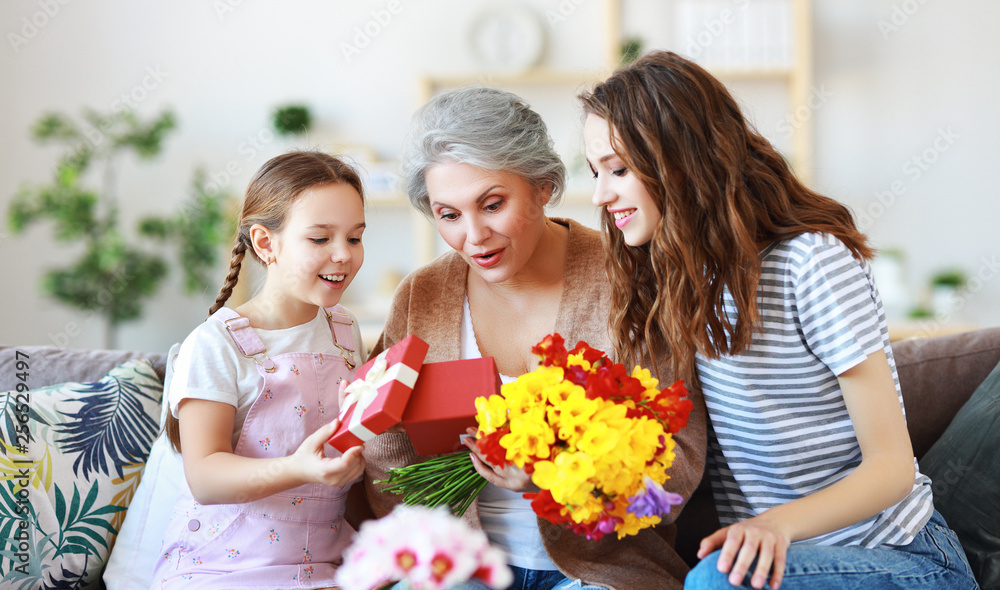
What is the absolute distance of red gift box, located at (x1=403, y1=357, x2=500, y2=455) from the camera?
1165mm

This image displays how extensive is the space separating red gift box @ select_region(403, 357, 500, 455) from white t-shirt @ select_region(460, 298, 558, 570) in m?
0.32

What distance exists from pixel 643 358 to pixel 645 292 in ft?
0.43

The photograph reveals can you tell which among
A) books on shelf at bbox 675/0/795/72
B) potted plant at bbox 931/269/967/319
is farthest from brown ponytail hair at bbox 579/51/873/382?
potted plant at bbox 931/269/967/319

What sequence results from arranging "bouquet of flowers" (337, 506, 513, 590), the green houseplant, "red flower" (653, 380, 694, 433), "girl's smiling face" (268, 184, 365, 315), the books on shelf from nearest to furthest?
"bouquet of flowers" (337, 506, 513, 590) → "red flower" (653, 380, 694, 433) → "girl's smiling face" (268, 184, 365, 315) → the green houseplant → the books on shelf

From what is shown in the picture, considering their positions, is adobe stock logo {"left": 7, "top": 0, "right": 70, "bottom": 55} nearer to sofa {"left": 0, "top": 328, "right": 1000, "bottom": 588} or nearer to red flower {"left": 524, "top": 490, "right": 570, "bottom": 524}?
sofa {"left": 0, "top": 328, "right": 1000, "bottom": 588}

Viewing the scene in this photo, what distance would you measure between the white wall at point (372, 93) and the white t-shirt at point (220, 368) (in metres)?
2.60

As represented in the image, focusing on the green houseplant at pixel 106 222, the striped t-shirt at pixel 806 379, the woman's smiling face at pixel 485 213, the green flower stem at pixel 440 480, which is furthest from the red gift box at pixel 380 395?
the green houseplant at pixel 106 222

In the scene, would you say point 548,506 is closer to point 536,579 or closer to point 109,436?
point 536,579

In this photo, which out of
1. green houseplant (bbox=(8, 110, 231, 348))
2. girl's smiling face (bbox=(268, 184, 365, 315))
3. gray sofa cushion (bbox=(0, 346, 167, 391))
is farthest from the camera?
green houseplant (bbox=(8, 110, 231, 348))

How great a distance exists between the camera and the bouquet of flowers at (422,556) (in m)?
0.74

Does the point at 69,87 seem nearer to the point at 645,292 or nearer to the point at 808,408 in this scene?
the point at 645,292

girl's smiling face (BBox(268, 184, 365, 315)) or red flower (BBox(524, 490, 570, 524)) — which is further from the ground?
girl's smiling face (BBox(268, 184, 365, 315))

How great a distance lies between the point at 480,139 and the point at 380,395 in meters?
0.58

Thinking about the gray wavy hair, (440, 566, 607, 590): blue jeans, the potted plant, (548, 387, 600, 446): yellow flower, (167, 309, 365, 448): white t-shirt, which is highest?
the gray wavy hair
